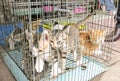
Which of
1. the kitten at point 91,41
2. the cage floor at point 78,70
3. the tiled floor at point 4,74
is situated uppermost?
the kitten at point 91,41

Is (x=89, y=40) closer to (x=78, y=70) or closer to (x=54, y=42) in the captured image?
(x=78, y=70)

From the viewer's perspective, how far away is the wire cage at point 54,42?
1.06 m

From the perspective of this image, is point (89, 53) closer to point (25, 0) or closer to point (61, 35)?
point (61, 35)

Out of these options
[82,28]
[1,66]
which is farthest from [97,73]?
[1,66]

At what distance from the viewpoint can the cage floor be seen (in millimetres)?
1204

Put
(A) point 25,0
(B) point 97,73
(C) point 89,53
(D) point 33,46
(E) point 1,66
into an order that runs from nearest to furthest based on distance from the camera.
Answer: (D) point 33,46 < (A) point 25,0 < (B) point 97,73 < (E) point 1,66 < (C) point 89,53

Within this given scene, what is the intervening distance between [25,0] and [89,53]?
71 centimetres

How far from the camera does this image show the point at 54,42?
44.1 inches

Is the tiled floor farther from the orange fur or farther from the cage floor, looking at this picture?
the orange fur

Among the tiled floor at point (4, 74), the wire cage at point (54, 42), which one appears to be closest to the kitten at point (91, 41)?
the wire cage at point (54, 42)

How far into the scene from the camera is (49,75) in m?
1.17

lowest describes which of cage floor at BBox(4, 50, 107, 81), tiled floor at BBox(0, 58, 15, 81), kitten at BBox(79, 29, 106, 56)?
tiled floor at BBox(0, 58, 15, 81)

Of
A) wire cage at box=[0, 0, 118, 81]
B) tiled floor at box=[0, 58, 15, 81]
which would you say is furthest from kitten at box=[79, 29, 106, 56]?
tiled floor at box=[0, 58, 15, 81]

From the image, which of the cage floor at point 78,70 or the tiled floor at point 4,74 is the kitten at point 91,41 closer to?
the cage floor at point 78,70
